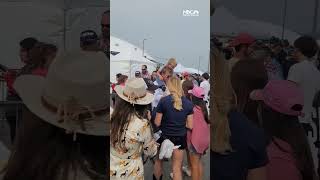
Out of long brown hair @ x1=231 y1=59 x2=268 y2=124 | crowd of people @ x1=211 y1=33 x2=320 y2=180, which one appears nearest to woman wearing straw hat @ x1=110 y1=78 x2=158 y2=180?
crowd of people @ x1=211 y1=33 x2=320 y2=180

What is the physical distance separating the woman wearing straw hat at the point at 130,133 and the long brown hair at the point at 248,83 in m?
0.63

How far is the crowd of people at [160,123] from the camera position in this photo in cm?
332

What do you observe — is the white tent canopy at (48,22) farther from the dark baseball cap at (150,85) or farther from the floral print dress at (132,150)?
the floral print dress at (132,150)

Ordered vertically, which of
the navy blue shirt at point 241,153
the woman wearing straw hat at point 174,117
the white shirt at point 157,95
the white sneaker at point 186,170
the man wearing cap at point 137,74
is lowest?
the white sneaker at point 186,170

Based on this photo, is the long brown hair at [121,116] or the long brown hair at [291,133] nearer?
the long brown hair at [121,116]

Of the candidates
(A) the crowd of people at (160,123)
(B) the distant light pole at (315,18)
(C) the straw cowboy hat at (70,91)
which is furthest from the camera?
(B) the distant light pole at (315,18)

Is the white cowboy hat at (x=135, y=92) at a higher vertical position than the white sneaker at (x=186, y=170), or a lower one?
higher

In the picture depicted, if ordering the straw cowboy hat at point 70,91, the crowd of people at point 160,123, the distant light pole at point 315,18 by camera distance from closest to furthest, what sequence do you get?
1. the straw cowboy hat at point 70,91
2. the crowd of people at point 160,123
3. the distant light pole at point 315,18

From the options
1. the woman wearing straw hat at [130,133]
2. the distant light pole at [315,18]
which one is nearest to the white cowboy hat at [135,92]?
the woman wearing straw hat at [130,133]

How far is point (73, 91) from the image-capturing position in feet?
10.6

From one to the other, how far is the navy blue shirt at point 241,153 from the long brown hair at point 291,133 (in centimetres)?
9

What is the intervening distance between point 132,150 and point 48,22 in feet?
3.41

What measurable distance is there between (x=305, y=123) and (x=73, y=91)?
165 cm

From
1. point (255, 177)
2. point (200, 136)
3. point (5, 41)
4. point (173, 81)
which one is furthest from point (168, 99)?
point (5, 41)
